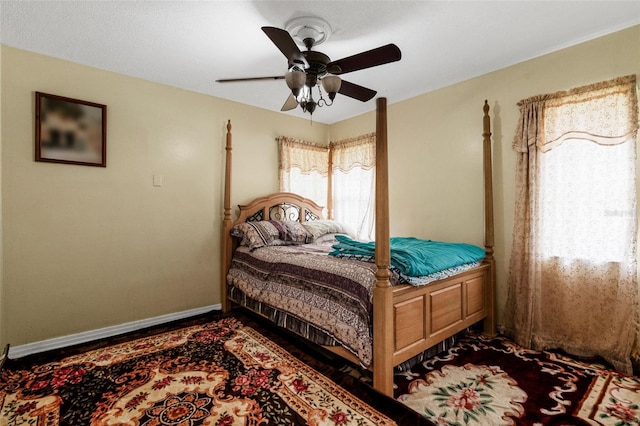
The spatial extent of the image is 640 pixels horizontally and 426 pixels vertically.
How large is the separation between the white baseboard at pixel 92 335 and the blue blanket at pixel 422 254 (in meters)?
1.92

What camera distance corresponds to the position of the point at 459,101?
319cm

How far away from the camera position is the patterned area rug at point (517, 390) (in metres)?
1.73

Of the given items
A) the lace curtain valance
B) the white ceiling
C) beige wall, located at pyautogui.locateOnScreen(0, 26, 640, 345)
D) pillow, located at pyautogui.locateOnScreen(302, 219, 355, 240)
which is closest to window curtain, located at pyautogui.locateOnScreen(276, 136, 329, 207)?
beige wall, located at pyautogui.locateOnScreen(0, 26, 640, 345)

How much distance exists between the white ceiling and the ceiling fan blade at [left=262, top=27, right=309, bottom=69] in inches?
12.5

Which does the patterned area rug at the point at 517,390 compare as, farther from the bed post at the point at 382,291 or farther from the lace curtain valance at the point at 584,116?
the lace curtain valance at the point at 584,116

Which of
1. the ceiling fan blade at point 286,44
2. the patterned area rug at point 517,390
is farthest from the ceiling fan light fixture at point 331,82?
the patterned area rug at point 517,390

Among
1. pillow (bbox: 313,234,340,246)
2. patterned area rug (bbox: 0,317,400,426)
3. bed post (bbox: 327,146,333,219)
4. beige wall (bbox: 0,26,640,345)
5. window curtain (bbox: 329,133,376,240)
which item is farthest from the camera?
bed post (bbox: 327,146,333,219)

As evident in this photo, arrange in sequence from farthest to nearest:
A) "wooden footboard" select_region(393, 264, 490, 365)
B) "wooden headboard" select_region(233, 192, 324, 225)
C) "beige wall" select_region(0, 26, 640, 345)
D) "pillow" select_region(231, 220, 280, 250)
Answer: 1. "wooden headboard" select_region(233, 192, 324, 225)
2. "pillow" select_region(231, 220, 280, 250)
3. "beige wall" select_region(0, 26, 640, 345)
4. "wooden footboard" select_region(393, 264, 490, 365)

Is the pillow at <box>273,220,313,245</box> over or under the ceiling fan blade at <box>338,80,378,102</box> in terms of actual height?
under

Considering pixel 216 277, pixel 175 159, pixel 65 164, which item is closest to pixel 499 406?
pixel 216 277

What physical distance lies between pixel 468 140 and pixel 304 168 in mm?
2104

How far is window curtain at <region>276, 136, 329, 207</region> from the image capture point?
4129mm

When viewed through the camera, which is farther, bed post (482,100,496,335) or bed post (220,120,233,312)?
bed post (220,120,233,312)

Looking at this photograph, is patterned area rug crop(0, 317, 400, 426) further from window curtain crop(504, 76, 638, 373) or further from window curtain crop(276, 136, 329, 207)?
window curtain crop(276, 136, 329, 207)
